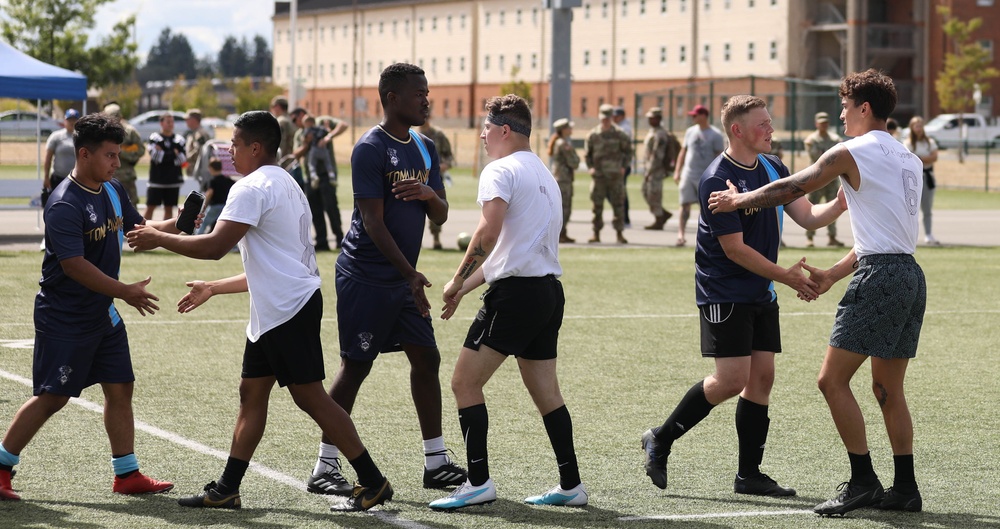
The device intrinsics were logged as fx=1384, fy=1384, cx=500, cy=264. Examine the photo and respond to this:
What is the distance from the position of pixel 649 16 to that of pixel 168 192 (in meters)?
72.9

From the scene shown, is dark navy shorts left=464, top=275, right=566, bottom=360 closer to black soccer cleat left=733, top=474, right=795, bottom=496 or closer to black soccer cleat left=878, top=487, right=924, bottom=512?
black soccer cleat left=733, top=474, right=795, bottom=496

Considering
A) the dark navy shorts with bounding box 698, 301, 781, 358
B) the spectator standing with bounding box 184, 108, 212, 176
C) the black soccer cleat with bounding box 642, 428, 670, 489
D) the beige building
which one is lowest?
the black soccer cleat with bounding box 642, 428, 670, 489

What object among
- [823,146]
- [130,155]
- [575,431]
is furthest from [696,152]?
[575,431]

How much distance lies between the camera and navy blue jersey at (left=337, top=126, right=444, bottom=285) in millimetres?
6344

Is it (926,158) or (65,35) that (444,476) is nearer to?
(926,158)

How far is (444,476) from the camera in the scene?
6539 millimetres

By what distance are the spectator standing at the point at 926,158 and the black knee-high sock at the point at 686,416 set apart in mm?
14287

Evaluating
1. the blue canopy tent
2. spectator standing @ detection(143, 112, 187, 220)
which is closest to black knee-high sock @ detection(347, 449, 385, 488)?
spectator standing @ detection(143, 112, 187, 220)

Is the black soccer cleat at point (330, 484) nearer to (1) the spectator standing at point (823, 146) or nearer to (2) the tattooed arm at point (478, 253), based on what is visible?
(2) the tattooed arm at point (478, 253)

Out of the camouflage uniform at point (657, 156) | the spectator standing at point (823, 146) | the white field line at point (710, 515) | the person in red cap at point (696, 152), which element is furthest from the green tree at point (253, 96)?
the white field line at point (710, 515)

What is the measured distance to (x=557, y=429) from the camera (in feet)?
20.2

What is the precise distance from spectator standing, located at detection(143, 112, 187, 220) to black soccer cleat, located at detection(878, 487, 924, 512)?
Result: 14.6 m

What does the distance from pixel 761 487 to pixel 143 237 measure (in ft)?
9.88

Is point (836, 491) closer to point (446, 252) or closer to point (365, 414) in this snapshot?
point (365, 414)
